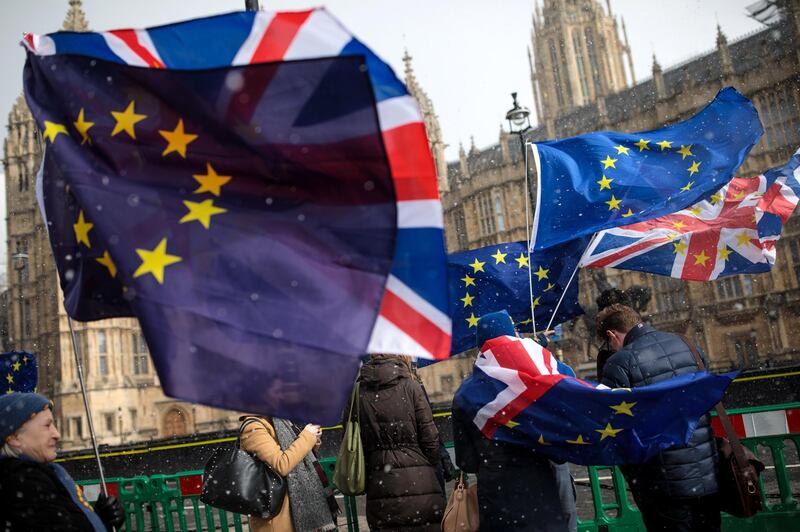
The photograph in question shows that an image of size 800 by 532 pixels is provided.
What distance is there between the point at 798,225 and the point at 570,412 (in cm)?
2999

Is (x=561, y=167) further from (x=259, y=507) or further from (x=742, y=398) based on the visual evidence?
(x=742, y=398)

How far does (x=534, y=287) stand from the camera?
702 cm

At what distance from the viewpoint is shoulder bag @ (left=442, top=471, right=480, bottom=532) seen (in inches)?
165

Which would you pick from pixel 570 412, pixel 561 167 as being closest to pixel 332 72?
pixel 570 412

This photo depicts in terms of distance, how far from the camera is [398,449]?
→ 4.76 m

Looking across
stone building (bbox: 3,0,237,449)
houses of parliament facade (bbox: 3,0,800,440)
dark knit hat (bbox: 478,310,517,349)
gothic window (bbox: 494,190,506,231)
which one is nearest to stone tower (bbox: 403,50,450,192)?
houses of parliament facade (bbox: 3,0,800,440)

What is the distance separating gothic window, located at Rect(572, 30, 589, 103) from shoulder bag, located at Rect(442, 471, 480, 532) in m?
65.4

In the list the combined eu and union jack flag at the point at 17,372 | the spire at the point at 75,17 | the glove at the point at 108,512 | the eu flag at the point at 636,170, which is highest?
the spire at the point at 75,17

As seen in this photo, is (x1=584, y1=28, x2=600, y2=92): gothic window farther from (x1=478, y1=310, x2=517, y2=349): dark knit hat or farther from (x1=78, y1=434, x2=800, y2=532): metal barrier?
(x1=478, y1=310, x2=517, y2=349): dark knit hat

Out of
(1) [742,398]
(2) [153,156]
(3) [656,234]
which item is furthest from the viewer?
(1) [742,398]

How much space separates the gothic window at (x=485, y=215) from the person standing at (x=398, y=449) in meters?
39.1

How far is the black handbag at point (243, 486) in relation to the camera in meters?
4.44

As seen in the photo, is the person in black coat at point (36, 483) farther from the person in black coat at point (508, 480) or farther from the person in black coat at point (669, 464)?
the person in black coat at point (669, 464)

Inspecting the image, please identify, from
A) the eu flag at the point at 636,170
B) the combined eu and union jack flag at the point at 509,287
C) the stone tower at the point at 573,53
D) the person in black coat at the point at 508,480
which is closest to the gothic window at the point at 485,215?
the stone tower at the point at 573,53
